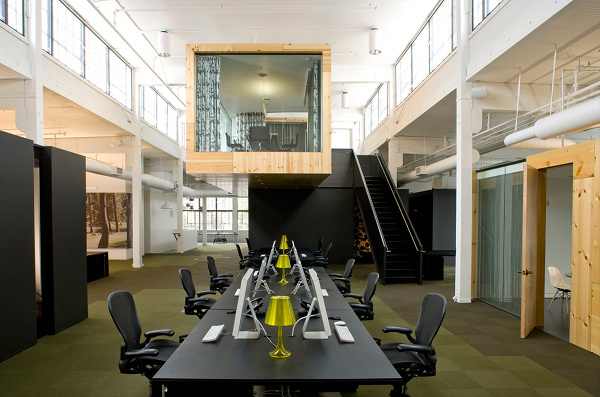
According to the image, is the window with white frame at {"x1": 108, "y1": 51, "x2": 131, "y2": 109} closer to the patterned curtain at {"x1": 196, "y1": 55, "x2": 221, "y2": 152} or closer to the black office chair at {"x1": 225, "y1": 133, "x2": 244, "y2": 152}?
the patterned curtain at {"x1": 196, "y1": 55, "x2": 221, "y2": 152}

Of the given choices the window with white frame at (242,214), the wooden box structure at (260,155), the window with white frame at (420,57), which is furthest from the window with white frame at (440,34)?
the window with white frame at (242,214)

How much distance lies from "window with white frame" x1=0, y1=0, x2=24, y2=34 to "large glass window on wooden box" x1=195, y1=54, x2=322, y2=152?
3838 mm

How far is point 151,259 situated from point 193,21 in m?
10.6

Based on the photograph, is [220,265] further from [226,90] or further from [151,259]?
[226,90]

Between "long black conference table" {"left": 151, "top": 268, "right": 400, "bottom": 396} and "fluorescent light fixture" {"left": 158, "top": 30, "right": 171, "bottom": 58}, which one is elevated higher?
"fluorescent light fixture" {"left": 158, "top": 30, "right": 171, "bottom": 58}

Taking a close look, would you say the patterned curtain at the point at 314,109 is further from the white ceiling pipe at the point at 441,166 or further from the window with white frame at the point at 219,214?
the window with white frame at the point at 219,214

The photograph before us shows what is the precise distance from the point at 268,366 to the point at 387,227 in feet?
35.2

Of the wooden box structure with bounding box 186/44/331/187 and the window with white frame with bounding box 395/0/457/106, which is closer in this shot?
the wooden box structure with bounding box 186/44/331/187

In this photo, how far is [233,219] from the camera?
3056cm

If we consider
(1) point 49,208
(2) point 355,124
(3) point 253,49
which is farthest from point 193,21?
(2) point 355,124

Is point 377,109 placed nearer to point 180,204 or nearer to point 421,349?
point 180,204

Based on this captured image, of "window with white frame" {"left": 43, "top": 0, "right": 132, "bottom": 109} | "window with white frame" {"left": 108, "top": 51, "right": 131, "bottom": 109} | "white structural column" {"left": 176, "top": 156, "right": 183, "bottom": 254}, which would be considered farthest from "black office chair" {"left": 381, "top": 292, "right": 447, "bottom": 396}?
"white structural column" {"left": 176, "top": 156, "right": 183, "bottom": 254}

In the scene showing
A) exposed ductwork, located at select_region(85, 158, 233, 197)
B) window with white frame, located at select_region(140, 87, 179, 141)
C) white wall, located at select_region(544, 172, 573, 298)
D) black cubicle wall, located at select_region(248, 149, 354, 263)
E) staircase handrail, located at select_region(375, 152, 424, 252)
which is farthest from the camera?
window with white frame, located at select_region(140, 87, 179, 141)

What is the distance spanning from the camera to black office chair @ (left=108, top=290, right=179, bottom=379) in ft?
12.1
